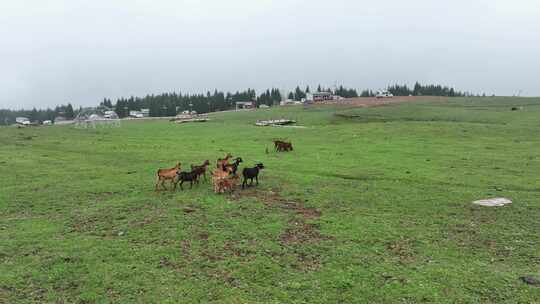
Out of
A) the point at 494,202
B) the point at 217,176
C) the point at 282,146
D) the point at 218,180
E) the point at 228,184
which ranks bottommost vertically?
the point at 494,202

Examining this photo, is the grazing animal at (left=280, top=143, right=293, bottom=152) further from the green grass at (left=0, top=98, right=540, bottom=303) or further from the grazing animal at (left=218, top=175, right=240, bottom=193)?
the grazing animal at (left=218, top=175, right=240, bottom=193)

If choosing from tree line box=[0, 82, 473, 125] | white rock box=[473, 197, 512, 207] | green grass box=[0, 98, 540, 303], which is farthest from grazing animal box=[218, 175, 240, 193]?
tree line box=[0, 82, 473, 125]

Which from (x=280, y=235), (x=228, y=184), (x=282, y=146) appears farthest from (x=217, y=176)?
(x=282, y=146)

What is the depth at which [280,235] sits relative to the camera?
1188cm

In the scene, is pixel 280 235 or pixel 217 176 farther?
pixel 217 176

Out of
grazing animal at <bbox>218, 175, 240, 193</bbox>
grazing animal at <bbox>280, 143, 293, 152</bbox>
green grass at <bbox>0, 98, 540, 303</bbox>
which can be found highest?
grazing animal at <bbox>280, 143, 293, 152</bbox>

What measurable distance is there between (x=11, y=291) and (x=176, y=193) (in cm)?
848

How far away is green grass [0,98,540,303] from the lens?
347 inches

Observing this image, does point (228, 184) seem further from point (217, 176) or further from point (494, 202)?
point (494, 202)

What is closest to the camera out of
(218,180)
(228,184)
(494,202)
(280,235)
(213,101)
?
(280,235)

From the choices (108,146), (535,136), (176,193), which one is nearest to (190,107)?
(108,146)

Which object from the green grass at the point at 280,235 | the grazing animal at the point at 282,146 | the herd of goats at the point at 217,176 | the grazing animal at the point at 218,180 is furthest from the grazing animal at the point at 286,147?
the grazing animal at the point at 218,180

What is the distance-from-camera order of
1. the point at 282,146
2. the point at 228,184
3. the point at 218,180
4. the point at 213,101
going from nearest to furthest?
1. the point at 218,180
2. the point at 228,184
3. the point at 282,146
4. the point at 213,101

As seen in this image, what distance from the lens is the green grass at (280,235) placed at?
347 inches
